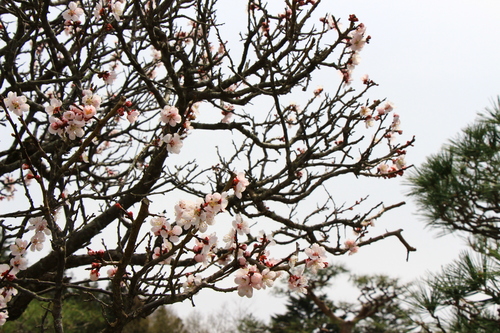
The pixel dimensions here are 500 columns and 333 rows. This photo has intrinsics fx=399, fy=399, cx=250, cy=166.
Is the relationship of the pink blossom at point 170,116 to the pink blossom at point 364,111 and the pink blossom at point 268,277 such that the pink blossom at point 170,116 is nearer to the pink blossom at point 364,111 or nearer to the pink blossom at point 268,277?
the pink blossom at point 268,277

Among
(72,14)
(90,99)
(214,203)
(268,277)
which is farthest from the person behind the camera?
(72,14)

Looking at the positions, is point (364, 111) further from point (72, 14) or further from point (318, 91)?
point (72, 14)

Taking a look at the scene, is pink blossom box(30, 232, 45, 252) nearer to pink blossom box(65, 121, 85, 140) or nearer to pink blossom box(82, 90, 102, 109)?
pink blossom box(65, 121, 85, 140)

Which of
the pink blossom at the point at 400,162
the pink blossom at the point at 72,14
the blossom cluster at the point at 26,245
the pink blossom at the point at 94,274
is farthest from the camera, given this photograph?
the pink blossom at the point at 400,162

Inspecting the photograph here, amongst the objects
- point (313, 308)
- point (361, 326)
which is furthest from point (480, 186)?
point (313, 308)

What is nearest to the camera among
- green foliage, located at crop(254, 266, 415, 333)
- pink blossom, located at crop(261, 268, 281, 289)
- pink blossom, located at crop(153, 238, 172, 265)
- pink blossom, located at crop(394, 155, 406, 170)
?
pink blossom, located at crop(261, 268, 281, 289)

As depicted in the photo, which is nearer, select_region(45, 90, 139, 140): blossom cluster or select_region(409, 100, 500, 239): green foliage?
select_region(45, 90, 139, 140): blossom cluster

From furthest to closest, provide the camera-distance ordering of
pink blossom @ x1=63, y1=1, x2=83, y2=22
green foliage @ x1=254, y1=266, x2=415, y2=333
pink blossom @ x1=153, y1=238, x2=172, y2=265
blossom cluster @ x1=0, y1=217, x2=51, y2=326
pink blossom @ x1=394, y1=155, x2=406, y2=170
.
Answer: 1. green foliage @ x1=254, y1=266, x2=415, y2=333
2. pink blossom @ x1=394, y1=155, x2=406, y2=170
3. pink blossom @ x1=63, y1=1, x2=83, y2=22
4. blossom cluster @ x1=0, y1=217, x2=51, y2=326
5. pink blossom @ x1=153, y1=238, x2=172, y2=265

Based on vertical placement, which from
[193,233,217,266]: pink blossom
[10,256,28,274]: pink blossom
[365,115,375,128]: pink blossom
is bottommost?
[193,233,217,266]: pink blossom

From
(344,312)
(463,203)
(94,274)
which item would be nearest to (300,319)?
(344,312)

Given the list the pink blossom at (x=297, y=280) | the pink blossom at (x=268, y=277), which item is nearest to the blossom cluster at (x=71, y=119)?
the pink blossom at (x=268, y=277)

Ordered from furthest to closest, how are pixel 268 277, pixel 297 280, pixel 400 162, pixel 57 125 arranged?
1. pixel 400 162
2. pixel 57 125
3. pixel 297 280
4. pixel 268 277

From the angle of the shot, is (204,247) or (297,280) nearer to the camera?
(204,247)

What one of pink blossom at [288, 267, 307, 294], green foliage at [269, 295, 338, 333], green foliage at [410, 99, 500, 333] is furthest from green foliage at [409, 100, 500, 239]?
green foliage at [269, 295, 338, 333]
